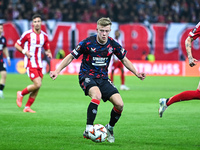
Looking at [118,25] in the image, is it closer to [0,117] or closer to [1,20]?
[1,20]

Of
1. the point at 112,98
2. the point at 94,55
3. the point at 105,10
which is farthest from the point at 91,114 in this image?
the point at 105,10

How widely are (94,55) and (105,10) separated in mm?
25664

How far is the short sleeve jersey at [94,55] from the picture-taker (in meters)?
7.32

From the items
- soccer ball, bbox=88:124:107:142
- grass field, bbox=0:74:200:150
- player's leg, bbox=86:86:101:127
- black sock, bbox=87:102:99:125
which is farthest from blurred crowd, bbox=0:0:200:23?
soccer ball, bbox=88:124:107:142

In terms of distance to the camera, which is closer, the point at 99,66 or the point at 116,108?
the point at 116,108

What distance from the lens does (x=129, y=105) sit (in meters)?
12.9

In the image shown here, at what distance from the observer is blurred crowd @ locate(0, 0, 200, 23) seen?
32.4 meters

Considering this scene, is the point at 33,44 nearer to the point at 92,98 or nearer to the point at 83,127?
the point at 83,127

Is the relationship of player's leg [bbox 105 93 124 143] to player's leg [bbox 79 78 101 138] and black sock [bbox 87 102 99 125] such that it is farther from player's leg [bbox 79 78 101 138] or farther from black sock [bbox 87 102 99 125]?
black sock [bbox 87 102 99 125]

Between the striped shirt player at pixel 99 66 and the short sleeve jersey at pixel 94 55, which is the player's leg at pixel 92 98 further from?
the short sleeve jersey at pixel 94 55

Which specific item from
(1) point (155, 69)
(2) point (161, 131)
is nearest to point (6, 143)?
(2) point (161, 131)

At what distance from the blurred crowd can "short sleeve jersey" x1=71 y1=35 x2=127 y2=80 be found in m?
24.9

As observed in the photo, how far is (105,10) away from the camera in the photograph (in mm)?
32625

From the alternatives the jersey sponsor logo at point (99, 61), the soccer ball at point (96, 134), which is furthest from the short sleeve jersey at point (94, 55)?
the soccer ball at point (96, 134)
